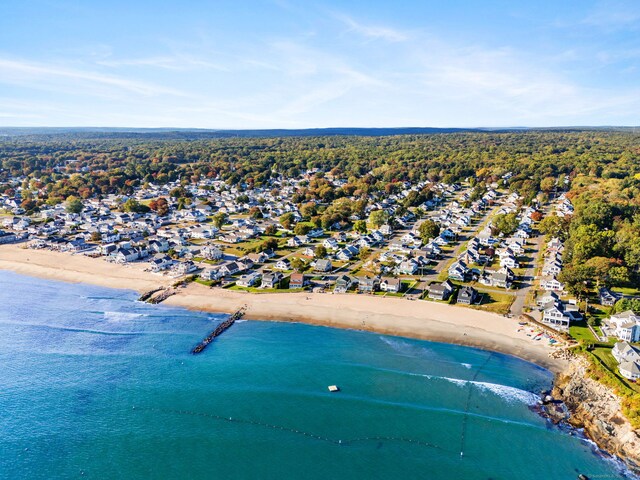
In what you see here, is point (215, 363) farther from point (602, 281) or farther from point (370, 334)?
point (602, 281)

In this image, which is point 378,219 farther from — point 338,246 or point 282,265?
A: point 282,265

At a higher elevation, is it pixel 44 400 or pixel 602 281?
pixel 602 281

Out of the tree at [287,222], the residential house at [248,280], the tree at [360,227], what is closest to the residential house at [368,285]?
the residential house at [248,280]

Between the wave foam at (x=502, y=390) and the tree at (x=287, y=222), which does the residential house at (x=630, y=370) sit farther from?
the tree at (x=287, y=222)

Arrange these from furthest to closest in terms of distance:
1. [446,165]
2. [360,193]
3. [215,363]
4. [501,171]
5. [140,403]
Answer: [446,165] < [501,171] < [360,193] < [215,363] < [140,403]

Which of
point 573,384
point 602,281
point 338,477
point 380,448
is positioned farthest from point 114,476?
point 602,281

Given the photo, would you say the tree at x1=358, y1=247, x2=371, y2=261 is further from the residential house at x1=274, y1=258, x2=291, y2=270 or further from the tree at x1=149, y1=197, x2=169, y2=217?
the tree at x1=149, y1=197, x2=169, y2=217

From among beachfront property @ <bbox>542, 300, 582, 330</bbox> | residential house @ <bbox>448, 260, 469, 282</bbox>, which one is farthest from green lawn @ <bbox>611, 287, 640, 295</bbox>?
residential house @ <bbox>448, 260, 469, 282</bbox>
